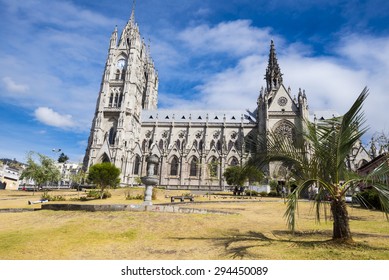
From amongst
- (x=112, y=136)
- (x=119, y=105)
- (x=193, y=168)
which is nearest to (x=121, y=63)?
(x=119, y=105)

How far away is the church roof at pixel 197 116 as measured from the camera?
62.1m

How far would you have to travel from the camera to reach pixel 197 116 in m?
65.4

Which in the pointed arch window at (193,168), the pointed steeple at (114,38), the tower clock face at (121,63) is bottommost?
the pointed arch window at (193,168)

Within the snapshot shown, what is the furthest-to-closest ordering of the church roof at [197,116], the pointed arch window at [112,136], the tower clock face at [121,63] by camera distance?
the church roof at [197,116] < the tower clock face at [121,63] < the pointed arch window at [112,136]

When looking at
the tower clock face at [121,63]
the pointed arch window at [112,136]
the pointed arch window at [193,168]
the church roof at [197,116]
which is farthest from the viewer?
the church roof at [197,116]

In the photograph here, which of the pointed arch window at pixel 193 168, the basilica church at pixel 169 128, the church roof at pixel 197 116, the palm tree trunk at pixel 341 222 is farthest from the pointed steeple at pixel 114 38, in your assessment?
the palm tree trunk at pixel 341 222

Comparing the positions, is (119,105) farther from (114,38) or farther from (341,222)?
(341,222)

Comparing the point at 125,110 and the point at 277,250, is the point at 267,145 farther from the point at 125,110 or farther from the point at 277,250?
the point at 125,110

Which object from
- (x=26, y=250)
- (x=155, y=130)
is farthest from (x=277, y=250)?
(x=155, y=130)

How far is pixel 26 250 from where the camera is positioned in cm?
731

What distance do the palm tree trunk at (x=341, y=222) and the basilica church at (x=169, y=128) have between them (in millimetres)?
37950

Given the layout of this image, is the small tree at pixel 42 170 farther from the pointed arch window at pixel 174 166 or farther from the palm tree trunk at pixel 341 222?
the palm tree trunk at pixel 341 222

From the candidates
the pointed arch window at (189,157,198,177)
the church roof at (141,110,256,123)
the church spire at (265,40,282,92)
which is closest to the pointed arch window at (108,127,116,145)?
the church roof at (141,110,256,123)

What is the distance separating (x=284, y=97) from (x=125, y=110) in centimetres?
3437
